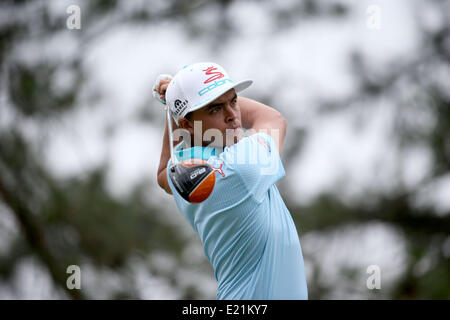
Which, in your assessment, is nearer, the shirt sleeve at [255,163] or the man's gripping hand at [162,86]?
the shirt sleeve at [255,163]

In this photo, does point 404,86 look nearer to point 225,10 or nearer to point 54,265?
point 225,10

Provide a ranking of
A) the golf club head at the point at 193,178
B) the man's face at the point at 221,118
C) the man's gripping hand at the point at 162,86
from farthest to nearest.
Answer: the man's gripping hand at the point at 162,86 → the man's face at the point at 221,118 → the golf club head at the point at 193,178

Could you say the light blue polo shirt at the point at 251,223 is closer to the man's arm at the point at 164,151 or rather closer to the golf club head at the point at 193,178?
the golf club head at the point at 193,178

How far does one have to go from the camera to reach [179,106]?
158 cm

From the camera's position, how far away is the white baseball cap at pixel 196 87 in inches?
60.6

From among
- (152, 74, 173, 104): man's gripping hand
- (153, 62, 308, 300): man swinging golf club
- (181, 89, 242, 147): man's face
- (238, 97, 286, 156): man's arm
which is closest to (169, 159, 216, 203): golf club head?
(153, 62, 308, 300): man swinging golf club

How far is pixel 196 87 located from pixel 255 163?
0.25 meters

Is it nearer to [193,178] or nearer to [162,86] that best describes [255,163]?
[193,178]

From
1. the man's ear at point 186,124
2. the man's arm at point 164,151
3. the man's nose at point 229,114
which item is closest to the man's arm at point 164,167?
the man's arm at point 164,151

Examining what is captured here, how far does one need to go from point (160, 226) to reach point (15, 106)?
4.08 feet

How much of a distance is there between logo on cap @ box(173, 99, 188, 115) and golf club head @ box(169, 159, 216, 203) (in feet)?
0.56

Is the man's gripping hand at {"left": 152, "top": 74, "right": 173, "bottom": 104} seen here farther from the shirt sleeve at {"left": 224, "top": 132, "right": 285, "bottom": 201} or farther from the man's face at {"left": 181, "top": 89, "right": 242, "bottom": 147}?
the shirt sleeve at {"left": 224, "top": 132, "right": 285, "bottom": 201}

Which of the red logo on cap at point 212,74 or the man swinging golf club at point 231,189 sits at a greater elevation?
the red logo on cap at point 212,74
